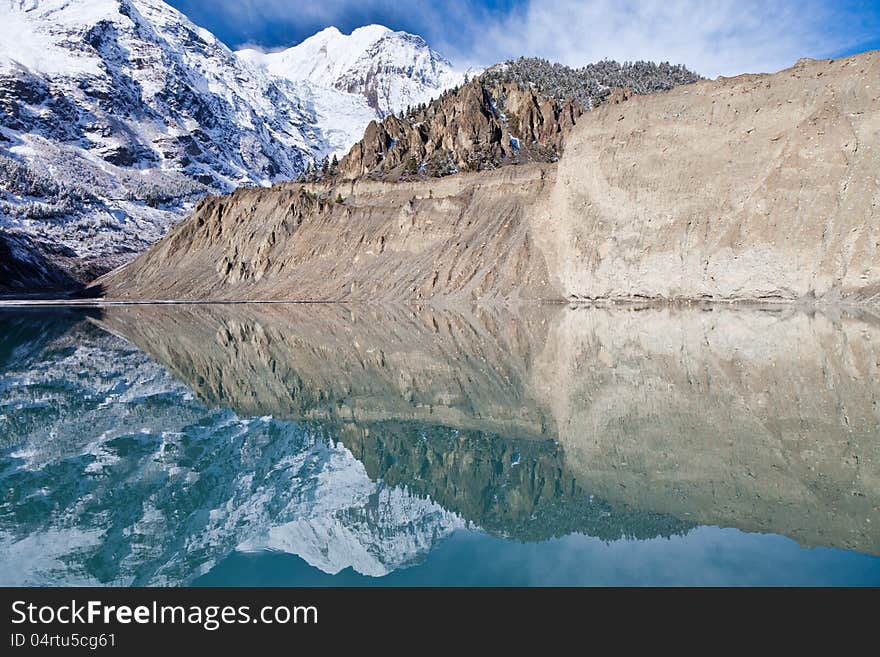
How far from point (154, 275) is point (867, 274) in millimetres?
94607

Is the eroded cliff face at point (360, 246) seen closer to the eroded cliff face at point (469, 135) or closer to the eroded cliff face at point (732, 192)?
the eroded cliff face at point (732, 192)

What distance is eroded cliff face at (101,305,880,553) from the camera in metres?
8.80

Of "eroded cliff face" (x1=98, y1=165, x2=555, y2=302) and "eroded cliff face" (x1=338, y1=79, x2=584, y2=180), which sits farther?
"eroded cliff face" (x1=338, y1=79, x2=584, y2=180)

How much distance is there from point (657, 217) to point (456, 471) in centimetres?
5100

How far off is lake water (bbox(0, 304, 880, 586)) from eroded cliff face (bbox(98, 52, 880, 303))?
2921cm

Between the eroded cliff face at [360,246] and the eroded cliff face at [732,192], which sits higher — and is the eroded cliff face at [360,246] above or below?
above

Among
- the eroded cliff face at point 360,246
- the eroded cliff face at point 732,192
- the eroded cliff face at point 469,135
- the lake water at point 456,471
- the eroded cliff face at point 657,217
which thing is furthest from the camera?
the eroded cliff face at point 469,135

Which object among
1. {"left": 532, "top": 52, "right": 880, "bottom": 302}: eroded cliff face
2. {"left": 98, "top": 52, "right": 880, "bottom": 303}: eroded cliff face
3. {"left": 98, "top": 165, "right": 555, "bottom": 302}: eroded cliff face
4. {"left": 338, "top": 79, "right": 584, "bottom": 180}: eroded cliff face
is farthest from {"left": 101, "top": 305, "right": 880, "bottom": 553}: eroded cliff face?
{"left": 338, "top": 79, "right": 584, "bottom": 180}: eroded cliff face

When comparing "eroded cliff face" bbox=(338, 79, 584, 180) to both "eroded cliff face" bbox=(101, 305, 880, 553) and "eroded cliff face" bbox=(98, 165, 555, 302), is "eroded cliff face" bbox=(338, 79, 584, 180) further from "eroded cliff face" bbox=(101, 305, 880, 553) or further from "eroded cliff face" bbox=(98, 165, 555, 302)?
"eroded cliff face" bbox=(101, 305, 880, 553)

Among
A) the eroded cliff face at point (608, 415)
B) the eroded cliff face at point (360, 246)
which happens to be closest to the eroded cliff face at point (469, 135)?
the eroded cliff face at point (360, 246)

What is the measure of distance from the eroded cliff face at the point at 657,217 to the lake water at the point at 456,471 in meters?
29.2

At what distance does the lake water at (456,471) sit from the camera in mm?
7199

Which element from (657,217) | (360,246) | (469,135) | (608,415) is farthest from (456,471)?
(469,135)
